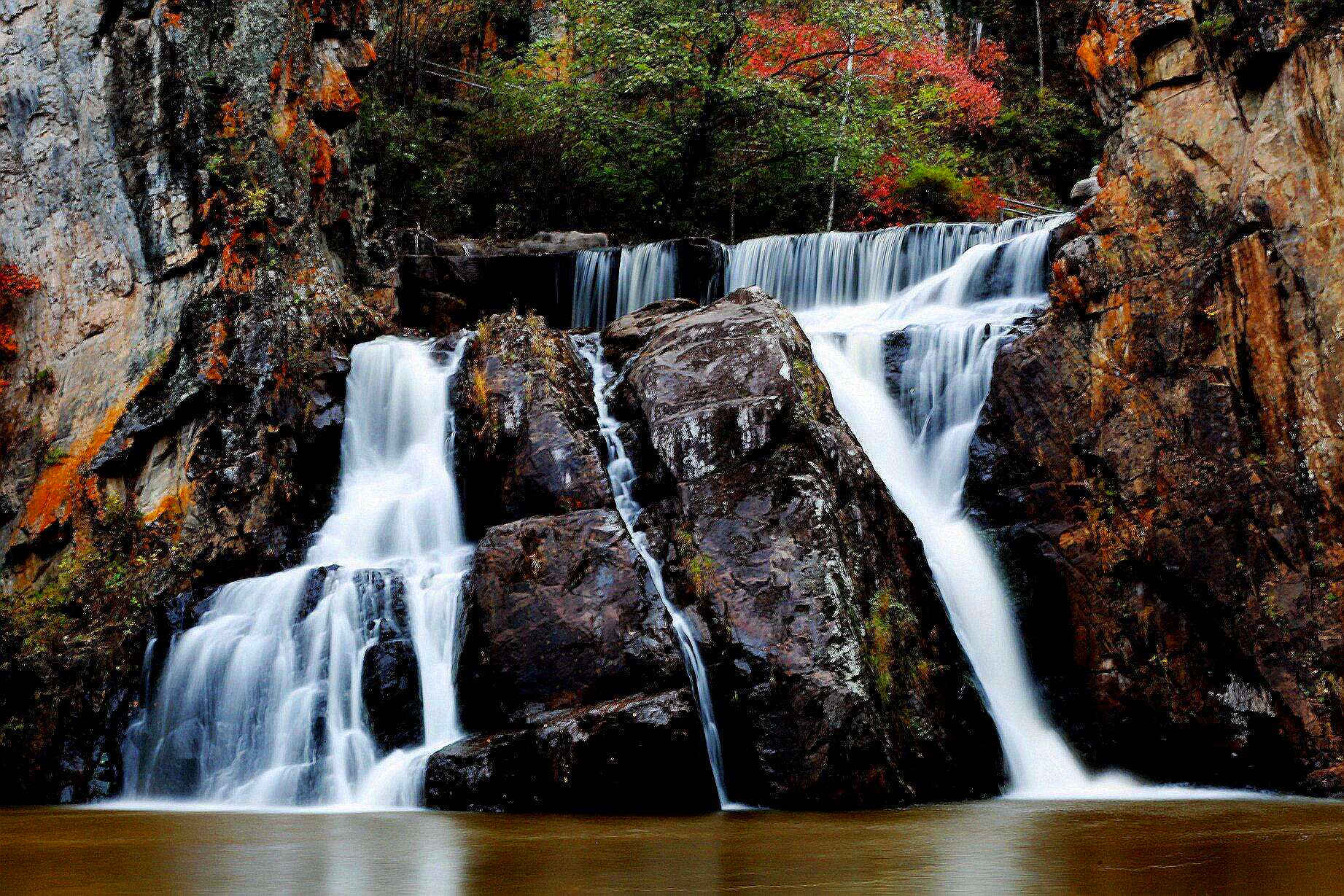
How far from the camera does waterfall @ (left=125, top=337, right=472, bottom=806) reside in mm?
9805

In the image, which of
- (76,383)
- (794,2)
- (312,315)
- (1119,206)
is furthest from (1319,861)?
(794,2)

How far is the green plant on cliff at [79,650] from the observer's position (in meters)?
10.8

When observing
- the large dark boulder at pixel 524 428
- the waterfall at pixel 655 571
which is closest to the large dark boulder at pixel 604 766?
the waterfall at pixel 655 571

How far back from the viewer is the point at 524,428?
11734 mm

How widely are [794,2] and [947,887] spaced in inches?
886

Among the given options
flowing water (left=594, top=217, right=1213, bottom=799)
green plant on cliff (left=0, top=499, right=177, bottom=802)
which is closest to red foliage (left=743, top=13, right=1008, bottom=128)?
flowing water (left=594, top=217, right=1213, bottom=799)

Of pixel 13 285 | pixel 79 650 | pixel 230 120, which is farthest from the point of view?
pixel 230 120

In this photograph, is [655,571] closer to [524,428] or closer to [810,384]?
[524,428]

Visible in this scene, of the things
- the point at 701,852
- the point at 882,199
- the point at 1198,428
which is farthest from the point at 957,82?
the point at 701,852

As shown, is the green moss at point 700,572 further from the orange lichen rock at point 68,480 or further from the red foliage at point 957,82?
the red foliage at point 957,82

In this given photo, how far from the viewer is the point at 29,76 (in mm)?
15008

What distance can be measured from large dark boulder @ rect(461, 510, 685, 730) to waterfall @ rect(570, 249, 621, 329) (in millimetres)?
8151

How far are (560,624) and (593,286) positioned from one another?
948cm

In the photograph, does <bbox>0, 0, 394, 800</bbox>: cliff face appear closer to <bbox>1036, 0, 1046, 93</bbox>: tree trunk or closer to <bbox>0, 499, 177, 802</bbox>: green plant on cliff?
<bbox>0, 499, 177, 802</bbox>: green plant on cliff
